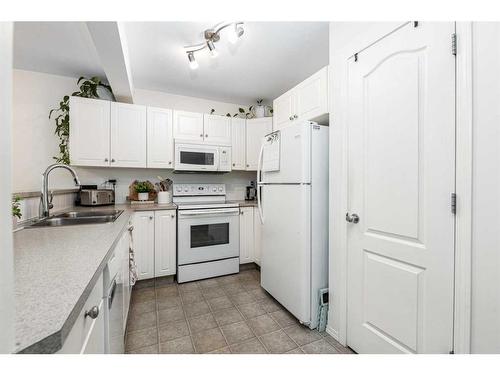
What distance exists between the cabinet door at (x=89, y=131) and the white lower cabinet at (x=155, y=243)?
848 mm

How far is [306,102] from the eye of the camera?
2.04m

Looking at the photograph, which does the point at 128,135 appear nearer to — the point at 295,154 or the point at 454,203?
the point at 295,154

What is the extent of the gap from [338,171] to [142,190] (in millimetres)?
2322

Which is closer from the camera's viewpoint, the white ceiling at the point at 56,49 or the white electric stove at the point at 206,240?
the white ceiling at the point at 56,49

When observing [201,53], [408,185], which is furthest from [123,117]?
[408,185]

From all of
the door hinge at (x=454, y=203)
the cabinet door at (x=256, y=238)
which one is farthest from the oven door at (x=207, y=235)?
the door hinge at (x=454, y=203)

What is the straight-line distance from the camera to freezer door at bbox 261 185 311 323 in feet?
5.82

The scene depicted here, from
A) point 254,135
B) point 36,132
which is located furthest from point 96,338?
point 254,135

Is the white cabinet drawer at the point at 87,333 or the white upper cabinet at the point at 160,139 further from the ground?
the white upper cabinet at the point at 160,139

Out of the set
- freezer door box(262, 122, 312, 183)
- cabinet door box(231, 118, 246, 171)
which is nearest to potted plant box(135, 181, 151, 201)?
cabinet door box(231, 118, 246, 171)

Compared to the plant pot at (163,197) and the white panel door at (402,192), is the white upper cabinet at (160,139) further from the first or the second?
the white panel door at (402,192)

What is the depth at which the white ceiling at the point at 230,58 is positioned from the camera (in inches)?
74.4

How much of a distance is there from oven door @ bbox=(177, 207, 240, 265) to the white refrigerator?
0.95 m
